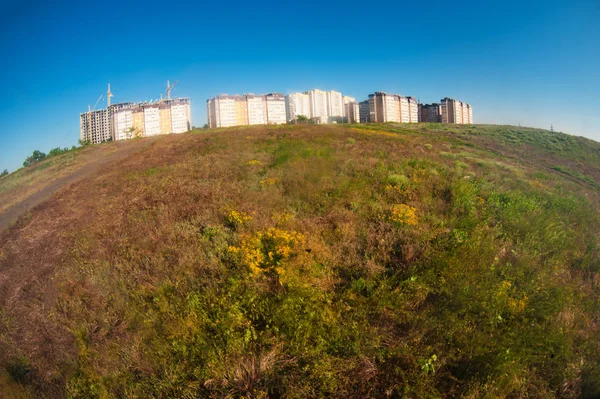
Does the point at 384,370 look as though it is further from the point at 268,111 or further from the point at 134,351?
the point at 268,111

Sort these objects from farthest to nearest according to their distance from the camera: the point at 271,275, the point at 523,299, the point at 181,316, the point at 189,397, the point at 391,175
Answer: the point at 391,175, the point at 271,275, the point at 523,299, the point at 181,316, the point at 189,397

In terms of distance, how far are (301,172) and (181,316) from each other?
5.77m

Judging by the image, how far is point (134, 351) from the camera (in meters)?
3.46

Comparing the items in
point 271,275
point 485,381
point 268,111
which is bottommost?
point 485,381

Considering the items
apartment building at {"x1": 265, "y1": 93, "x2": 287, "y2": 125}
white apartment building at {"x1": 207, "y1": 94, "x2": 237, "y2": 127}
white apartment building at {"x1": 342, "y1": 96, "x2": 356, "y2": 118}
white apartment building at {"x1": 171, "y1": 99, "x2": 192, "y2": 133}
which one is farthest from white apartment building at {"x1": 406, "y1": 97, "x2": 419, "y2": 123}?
white apartment building at {"x1": 171, "y1": 99, "x2": 192, "y2": 133}

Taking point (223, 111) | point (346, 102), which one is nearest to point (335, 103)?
point (346, 102)

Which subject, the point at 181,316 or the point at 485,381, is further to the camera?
the point at 181,316

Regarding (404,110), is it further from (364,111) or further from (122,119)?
(122,119)

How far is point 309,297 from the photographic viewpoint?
3.82m

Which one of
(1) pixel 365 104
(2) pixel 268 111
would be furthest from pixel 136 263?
(1) pixel 365 104

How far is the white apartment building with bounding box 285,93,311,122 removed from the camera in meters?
56.5

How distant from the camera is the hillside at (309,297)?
3148 mm

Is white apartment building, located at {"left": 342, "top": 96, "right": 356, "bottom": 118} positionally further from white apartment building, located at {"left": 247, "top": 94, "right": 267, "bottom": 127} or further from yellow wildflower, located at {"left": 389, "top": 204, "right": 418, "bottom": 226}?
yellow wildflower, located at {"left": 389, "top": 204, "right": 418, "bottom": 226}

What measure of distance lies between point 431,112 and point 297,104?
99.2 ft
